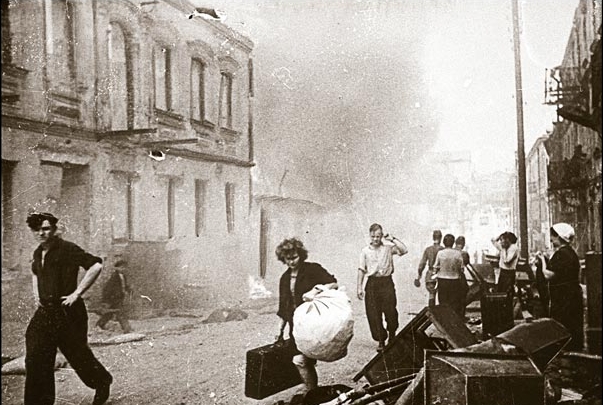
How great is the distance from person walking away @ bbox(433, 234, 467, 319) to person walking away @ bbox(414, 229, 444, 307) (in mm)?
77

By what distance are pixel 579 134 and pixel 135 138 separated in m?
5.35

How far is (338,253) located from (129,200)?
2.83 metres

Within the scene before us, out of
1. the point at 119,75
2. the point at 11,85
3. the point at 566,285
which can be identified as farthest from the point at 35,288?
the point at 566,285

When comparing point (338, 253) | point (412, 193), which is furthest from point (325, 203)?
point (412, 193)

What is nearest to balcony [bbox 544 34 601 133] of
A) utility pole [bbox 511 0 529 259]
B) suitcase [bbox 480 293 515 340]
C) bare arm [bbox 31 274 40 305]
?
utility pole [bbox 511 0 529 259]

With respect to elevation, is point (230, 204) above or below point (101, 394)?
above

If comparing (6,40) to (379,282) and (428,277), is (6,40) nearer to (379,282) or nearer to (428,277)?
(379,282)

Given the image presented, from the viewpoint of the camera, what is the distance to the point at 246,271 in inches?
284

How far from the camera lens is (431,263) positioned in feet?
26.6

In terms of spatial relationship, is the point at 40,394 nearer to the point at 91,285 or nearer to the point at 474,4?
the point at 91,285

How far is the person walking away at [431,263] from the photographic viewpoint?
7.88 m

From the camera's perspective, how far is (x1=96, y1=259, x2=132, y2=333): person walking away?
6477mm

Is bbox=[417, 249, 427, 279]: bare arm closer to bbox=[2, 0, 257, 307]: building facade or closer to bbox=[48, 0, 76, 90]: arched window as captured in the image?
bbox=[2, 0, 257, 307]: building facade

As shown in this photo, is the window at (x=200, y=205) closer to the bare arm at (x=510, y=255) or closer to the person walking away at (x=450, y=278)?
the person walking away at (x=450, y=278)
